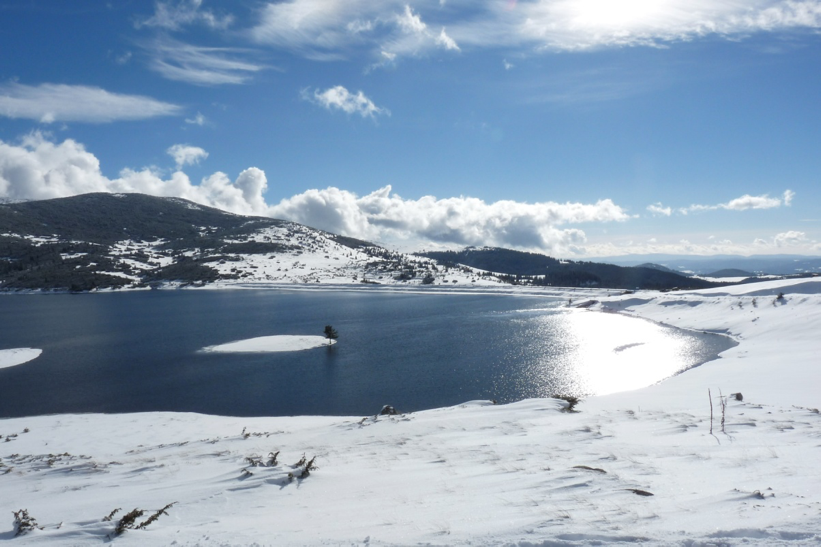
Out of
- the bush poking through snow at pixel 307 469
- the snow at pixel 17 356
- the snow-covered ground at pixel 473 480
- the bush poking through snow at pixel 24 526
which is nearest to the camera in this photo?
the snow-covered ground at pixel 473 480

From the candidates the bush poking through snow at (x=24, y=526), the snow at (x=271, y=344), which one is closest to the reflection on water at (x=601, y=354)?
the snow at (x=271, y=344)

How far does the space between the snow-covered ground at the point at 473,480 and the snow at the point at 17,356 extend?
1113 inches

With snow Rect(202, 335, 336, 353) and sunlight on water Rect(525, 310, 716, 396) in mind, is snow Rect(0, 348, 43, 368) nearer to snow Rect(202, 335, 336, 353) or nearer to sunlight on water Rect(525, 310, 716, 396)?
snow Rect(202, 335, 336, 353)

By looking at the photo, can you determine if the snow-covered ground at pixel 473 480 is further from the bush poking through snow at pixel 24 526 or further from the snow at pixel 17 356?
the snow at pixel 17 356

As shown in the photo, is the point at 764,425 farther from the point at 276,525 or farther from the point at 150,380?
the point at 150,380

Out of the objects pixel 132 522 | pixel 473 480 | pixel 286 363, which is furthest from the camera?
pixel 286 363

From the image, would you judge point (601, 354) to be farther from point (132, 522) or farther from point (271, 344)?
point (132, 522)

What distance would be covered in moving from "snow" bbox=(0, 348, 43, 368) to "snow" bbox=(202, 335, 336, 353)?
15994mm

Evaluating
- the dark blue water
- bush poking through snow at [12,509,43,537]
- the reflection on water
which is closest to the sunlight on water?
the reflection on water

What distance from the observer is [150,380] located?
34781 mm

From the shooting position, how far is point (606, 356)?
40.1 metres

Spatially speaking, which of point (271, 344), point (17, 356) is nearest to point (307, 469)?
point (271, 344)

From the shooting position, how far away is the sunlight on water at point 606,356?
31.5 meters

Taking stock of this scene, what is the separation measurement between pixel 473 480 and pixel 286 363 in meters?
32.1
